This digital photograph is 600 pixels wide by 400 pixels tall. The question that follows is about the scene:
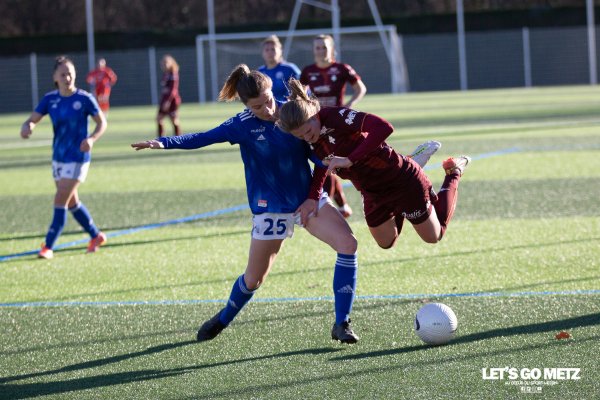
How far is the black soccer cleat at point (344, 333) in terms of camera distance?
5965mm

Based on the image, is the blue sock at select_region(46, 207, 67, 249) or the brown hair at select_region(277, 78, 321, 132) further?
the blue sock at select_region(46, 207, 67, 249)

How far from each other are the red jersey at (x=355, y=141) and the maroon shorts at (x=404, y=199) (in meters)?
0.24

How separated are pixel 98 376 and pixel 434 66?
44.1 metres

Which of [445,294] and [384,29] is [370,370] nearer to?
[445,294]

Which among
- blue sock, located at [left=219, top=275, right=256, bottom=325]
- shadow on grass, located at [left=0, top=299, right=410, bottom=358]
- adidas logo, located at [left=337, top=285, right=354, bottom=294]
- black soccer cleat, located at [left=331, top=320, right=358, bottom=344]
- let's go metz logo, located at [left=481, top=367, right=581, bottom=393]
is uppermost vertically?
adidas logo, located at [left=337, top=285, right=354, bottom=294]

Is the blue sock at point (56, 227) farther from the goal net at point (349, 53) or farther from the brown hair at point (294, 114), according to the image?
the goal net at point (349, 53)

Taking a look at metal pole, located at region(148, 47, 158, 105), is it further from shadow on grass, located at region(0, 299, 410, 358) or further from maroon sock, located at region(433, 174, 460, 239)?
shadow on grass, located at region(0, 299, 410, 358)

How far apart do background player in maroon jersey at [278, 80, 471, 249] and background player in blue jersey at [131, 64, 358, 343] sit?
0.17 m

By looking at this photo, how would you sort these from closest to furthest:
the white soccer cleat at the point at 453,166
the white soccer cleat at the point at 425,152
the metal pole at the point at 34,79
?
the white soccer cleat at the point at 425,152 < the white soccer cleat at the point at 453,166 < the metal pole at the point at 34,79

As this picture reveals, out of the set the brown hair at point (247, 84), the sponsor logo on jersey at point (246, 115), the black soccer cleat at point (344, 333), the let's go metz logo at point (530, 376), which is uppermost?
the brown hair at point (247, 84)

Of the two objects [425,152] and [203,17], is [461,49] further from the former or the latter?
[425,152]

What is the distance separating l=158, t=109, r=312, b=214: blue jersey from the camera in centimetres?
613

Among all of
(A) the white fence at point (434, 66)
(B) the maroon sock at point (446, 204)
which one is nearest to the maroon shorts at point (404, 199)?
(B) the maroon sock at point (446, 204)

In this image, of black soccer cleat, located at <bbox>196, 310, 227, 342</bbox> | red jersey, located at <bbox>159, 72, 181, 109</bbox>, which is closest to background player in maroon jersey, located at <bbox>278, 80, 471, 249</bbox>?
black soccer cleat, located at <bbox>196, 310, 227, 342</bbox>
